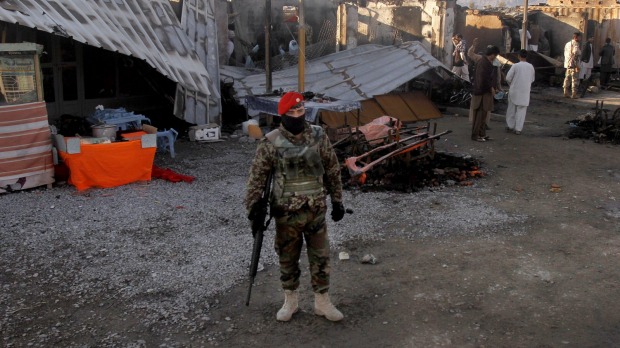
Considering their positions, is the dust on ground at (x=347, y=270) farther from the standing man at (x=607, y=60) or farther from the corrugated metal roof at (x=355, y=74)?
the standing man at (x=607, y=60)

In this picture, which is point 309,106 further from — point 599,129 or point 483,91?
point 599,129

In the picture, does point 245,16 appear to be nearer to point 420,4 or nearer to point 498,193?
point 420,4

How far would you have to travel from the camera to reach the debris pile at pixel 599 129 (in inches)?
471

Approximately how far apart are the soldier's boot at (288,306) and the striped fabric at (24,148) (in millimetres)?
5086

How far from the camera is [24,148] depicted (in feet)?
27.2

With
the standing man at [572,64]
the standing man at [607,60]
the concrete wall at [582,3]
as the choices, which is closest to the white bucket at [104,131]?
the standing man at [572,64]

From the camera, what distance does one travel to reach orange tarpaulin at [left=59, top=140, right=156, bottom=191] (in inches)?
330

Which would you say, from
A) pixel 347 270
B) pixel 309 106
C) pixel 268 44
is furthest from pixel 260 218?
pixel 268 44

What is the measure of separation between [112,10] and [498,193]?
7.01 metres

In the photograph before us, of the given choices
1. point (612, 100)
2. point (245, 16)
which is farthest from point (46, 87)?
point (612, 100)

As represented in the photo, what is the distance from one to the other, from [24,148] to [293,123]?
526 centimetres

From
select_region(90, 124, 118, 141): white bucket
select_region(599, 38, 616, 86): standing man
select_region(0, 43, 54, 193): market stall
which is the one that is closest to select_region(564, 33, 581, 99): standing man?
select_region(599, 38, 616, 86): standing man

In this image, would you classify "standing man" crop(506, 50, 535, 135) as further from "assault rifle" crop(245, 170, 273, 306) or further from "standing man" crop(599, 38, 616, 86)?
"standing man" crop(599, 38, 616, 86)

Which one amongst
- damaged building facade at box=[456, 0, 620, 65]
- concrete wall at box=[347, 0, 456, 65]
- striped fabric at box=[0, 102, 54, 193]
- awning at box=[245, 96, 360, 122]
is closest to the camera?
striped fabric at box=[0, 102, 54, 193]
